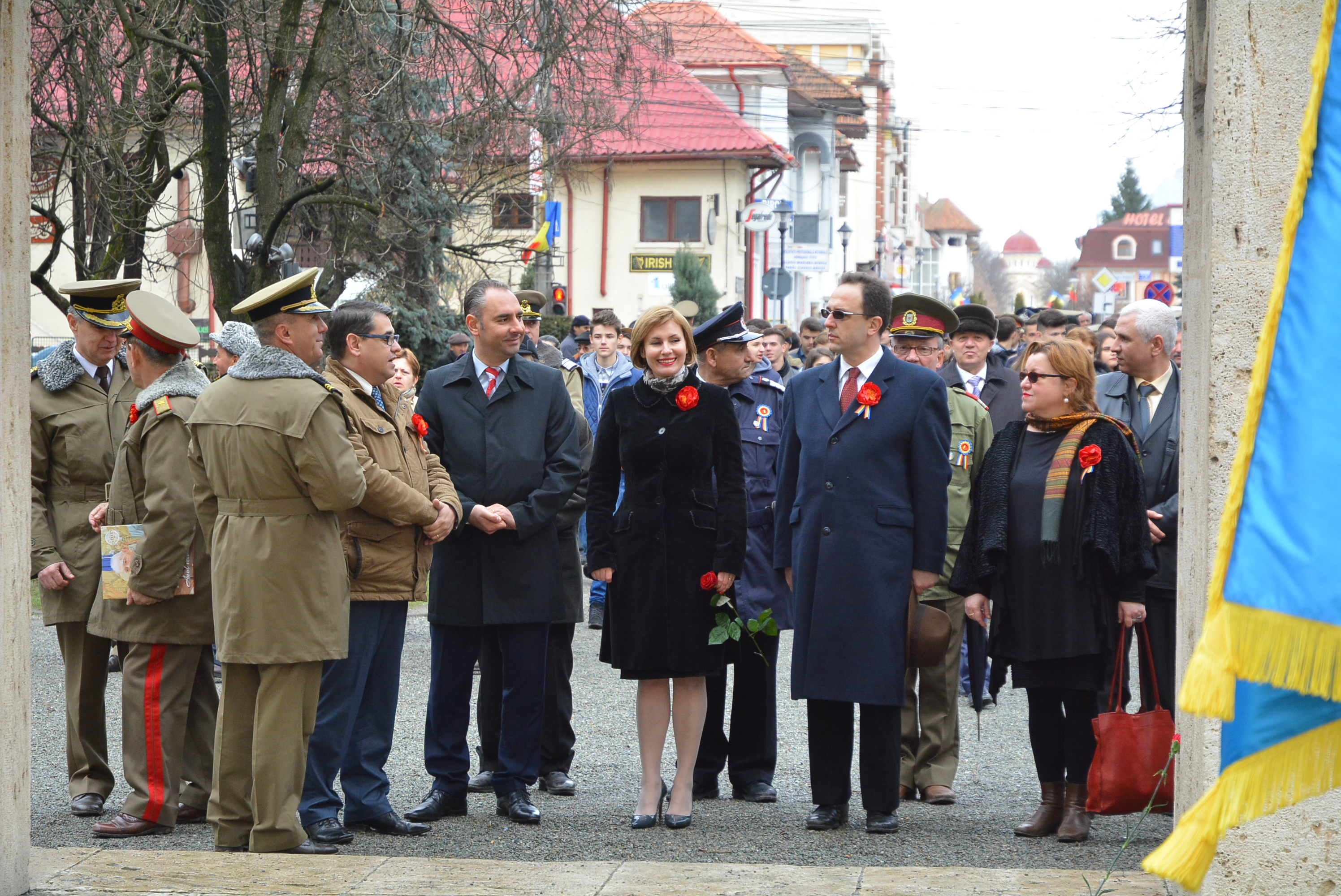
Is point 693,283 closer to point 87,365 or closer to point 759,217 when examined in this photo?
point 759,217

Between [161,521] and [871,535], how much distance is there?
284 centimetres

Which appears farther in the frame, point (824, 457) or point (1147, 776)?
point (824, 457)

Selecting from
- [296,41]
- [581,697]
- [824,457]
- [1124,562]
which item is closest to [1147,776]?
[1124,562]

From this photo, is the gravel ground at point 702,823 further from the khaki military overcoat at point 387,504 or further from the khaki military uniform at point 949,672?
the khaki military overcoat at point 387,504

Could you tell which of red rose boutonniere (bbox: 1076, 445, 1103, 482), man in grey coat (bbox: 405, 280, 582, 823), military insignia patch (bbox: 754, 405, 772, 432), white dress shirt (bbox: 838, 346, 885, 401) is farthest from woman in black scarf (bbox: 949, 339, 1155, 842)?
man in grey coat (bbox: 405, 280, 582, 823)

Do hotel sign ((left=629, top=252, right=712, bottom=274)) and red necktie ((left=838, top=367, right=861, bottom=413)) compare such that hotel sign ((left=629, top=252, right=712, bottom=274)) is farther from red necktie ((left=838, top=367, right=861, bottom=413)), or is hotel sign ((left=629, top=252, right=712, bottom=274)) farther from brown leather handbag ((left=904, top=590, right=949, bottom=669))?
brown leather handbag ((left=904, top=590, right=949, bottom=669))

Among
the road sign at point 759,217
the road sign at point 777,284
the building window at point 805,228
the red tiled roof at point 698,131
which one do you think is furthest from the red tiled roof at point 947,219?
the road sign at point 777,284

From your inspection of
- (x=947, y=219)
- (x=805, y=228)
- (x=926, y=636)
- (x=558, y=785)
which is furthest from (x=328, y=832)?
(x=947, y=219)

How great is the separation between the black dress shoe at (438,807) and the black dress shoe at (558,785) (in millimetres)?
609

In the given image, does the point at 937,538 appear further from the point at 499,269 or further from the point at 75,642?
the point at 499,269

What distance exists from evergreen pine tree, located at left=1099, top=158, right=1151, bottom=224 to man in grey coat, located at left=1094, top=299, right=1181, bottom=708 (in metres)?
151

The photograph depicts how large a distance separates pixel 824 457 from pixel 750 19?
207ft

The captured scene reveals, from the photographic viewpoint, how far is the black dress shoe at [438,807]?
594 cm

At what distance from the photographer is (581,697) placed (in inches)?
347
